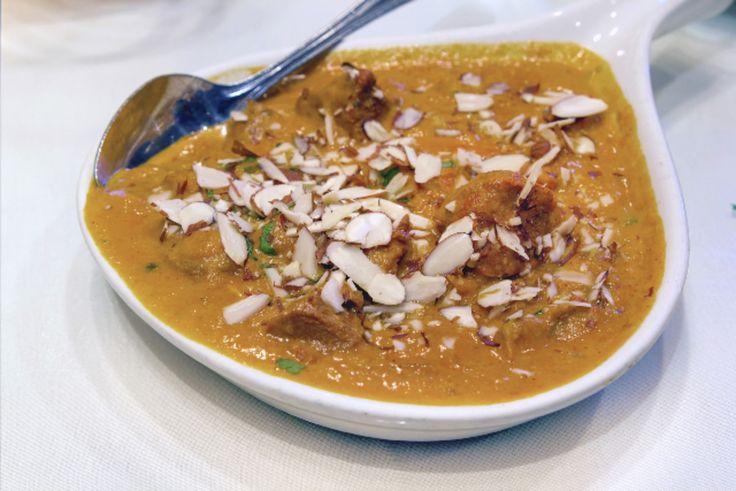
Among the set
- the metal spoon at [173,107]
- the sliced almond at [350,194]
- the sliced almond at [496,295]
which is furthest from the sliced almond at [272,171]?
the sliced almond at [496,295]

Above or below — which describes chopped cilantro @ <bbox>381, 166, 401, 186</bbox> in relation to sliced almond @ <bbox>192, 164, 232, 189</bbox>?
below

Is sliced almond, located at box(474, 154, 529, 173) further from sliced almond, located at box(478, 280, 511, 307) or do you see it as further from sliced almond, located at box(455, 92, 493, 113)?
sliced almond, located at box(478, 280, 511, 307)

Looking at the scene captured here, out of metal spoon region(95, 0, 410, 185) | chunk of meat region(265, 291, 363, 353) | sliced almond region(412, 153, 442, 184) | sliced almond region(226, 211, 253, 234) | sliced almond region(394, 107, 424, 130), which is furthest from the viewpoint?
sliced almond region(394, 107, 424, 130)

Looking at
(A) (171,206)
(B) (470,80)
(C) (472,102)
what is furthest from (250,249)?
(B) (470,80)

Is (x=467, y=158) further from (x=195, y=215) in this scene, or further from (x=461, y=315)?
(x=195, y=215)

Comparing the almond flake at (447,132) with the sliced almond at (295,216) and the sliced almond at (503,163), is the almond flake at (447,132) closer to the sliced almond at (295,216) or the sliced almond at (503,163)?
the sliced almond at (503,163)

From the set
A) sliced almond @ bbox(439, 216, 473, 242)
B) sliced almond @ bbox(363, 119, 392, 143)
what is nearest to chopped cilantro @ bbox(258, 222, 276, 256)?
sliced almond @ bbox(439, 216, 473, 242)

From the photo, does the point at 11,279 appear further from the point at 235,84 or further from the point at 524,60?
the point at 524,60
